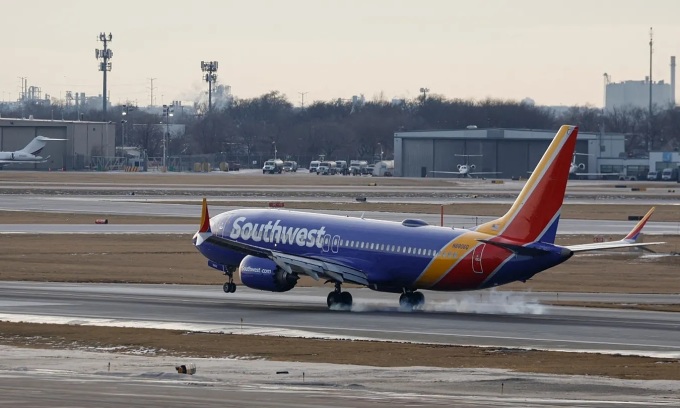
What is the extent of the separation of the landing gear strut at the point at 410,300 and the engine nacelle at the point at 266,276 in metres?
4.53

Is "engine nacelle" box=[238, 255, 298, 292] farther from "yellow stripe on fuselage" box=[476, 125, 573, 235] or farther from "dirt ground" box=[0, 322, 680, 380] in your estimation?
"dirt ground" box=[0, 322, 680, 380]

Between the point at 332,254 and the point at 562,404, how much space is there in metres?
25.4

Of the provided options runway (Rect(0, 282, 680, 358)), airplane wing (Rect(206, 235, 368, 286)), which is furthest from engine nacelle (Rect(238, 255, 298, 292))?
runway (Rect(0, 282, 680, 358))

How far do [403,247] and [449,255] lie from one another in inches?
88.7

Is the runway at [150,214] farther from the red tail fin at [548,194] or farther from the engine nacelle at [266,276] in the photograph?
the red tail fin at [548,194]

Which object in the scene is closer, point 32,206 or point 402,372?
point 402,372

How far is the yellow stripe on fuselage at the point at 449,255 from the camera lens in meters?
48.9

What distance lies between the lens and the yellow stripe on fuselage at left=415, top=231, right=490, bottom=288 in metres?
48.9

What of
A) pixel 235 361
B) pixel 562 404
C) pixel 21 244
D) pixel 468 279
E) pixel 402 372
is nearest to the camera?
pixel 562 404

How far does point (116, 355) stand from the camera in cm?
3769

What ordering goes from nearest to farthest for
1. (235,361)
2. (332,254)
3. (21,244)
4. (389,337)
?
1. (235,361)
2. (389,337)
3. (332,254)
4. (21,244)

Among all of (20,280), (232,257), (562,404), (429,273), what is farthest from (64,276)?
(562,404)

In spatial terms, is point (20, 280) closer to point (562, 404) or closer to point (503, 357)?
point (503, 357)

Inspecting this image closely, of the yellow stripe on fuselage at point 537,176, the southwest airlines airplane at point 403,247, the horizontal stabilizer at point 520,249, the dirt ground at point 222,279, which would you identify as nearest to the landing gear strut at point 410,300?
the southwest airlines airplane at point 403,247
